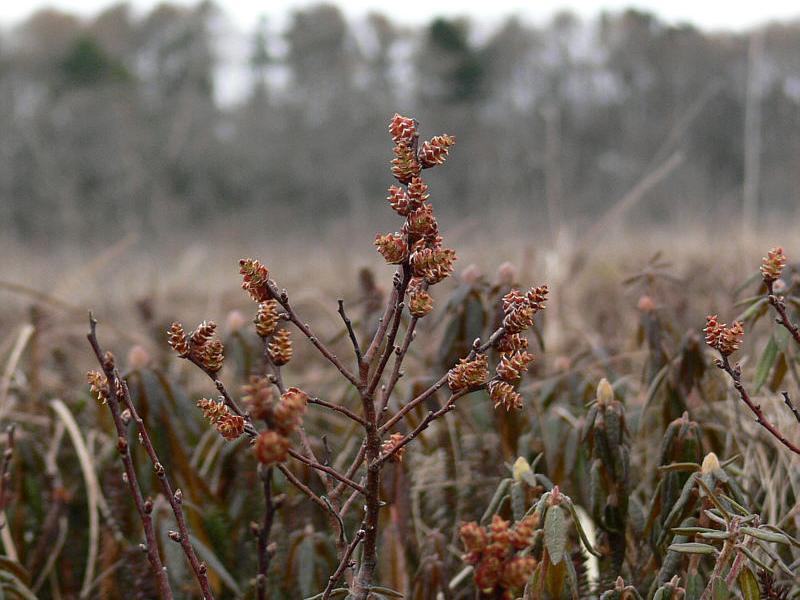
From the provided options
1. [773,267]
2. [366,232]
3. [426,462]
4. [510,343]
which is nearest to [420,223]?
[510,343]

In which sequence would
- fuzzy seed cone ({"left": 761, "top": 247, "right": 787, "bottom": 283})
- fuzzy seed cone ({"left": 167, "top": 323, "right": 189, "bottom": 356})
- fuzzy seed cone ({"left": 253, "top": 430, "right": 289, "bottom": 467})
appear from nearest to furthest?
1. fuzzy seed cone ({"left": 253, "top": 430, "right": 289, "bottom": 467})
2. fuzzy seed cone ({"left": 167, "top": 323, "right": 189, "bottom": 356})
3. fuzzy seed cone ({"left": 761, "top": 247, "right": 787, "bottom": 283})

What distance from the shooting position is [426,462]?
1.64 metres

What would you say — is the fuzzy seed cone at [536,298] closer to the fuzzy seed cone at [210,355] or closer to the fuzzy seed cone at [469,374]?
the fuzzy seed cone at [469,374]

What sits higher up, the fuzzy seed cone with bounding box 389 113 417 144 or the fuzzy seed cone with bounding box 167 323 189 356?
the fuzzy seed cone with bounding box 389 113 417 144

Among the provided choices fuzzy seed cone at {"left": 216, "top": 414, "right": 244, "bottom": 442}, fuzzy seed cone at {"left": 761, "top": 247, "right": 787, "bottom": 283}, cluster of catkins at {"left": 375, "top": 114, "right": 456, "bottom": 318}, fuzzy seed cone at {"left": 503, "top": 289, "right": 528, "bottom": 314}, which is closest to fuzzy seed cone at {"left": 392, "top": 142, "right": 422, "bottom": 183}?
cluster of catkins at {"left": 375, "top": 114, "right": 456, "bottom": 318}

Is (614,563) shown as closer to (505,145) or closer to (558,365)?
(558,365)

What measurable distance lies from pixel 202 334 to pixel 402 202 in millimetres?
177

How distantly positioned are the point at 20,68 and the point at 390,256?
20181 mm

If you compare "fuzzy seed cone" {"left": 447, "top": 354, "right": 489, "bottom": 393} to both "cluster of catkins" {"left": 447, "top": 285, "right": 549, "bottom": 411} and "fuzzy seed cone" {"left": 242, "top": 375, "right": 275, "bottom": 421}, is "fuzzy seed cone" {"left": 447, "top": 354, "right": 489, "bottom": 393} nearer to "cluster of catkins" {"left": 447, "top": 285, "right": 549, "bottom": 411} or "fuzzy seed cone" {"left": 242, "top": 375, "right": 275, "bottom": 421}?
"cluster of catkins" {"left": 447, "top": 285, "right": 549, "bottom": 411}

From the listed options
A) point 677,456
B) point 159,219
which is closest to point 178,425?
point 677,456

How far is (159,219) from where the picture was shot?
1317cm

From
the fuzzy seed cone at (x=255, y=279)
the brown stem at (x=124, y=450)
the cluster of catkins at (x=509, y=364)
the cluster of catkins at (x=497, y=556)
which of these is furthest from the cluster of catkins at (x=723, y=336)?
the brown stem at (x=124, y=450)

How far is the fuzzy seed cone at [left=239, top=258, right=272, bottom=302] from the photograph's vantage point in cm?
61

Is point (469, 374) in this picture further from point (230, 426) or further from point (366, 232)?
point (366, 232)
